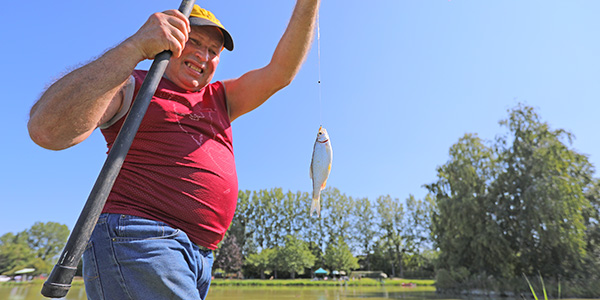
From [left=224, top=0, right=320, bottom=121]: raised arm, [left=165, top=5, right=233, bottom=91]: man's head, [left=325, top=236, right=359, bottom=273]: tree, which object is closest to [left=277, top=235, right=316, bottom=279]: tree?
[left=325, top=236, right=359, bottom=273]: tree

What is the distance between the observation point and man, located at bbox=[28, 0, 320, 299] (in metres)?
1.26

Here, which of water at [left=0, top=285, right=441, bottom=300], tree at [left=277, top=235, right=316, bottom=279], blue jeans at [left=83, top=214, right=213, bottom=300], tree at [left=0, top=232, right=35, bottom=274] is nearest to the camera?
blue jeans at [left=83, top=214, right=213, bottom=300]

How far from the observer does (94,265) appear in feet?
4.49

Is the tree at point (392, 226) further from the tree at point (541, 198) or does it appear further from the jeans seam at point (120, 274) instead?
the jeans seam at point (120, 274)

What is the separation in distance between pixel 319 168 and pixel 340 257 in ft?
160

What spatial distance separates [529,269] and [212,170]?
28835 millimetres

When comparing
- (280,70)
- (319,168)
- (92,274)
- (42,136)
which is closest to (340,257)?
(319,168)

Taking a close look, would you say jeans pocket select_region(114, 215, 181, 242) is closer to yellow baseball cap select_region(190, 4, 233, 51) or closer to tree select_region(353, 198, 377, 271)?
yellow baseball cap select_region(190, 4, 233, 51)

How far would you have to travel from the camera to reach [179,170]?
1568 millimetres

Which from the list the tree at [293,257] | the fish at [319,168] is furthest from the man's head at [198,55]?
the tree at [293,257]

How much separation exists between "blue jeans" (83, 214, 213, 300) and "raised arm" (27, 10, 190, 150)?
0.39 m

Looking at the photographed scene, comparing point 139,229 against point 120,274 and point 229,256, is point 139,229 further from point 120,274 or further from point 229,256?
point 229,256

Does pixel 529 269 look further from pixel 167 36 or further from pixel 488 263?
pixel 167 36

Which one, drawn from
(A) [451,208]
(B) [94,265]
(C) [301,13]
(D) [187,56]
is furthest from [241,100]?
(A) [451,208]
